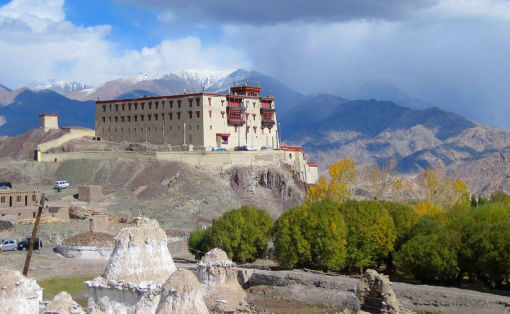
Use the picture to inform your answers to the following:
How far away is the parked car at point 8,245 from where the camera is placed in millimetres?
63375

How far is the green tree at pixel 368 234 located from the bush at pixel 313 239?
3.44 ft

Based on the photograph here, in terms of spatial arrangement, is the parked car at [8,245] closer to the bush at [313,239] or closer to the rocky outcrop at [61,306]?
the bush at [313,239]

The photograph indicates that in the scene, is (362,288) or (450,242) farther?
(450,242)

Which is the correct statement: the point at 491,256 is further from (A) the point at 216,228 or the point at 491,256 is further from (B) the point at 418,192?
(B) the point at 418,192

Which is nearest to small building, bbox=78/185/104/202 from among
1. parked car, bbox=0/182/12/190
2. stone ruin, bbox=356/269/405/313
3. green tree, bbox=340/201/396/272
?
parked car, bbox=0/182/12/190

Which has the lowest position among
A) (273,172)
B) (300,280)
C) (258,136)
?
(300,280)

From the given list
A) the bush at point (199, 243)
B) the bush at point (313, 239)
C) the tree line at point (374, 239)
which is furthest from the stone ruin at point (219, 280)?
the bush at point (199, 243)

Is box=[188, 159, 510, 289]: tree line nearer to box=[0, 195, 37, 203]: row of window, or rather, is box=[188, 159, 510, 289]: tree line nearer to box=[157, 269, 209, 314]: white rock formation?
box=[0, 195, 37, 203]: row of window

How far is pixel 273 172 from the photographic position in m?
96.7

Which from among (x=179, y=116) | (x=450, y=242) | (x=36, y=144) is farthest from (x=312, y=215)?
(x=36, y=144)

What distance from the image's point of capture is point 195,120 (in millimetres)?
99688

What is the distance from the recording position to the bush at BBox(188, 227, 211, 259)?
214 ft

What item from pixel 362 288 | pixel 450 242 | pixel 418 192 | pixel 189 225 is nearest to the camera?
pixel 362 288

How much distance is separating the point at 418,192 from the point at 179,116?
76.2 meters
